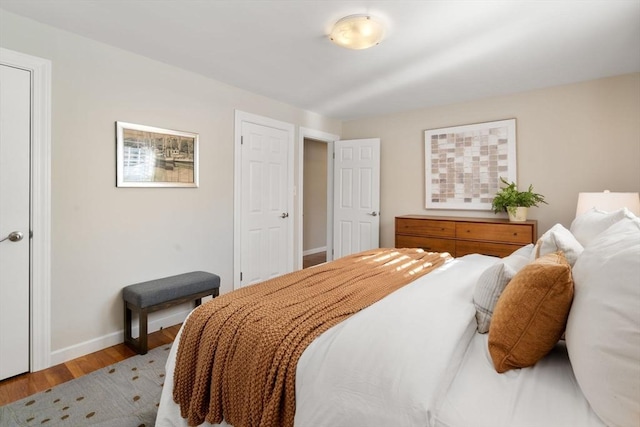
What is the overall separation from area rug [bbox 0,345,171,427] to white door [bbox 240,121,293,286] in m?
1.61

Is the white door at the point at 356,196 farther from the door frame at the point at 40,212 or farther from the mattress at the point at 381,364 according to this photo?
the door frame at the point at 40,212

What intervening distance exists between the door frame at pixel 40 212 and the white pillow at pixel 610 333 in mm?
2998

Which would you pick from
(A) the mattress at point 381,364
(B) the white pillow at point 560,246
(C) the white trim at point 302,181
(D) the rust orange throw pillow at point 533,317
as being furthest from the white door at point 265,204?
(D) the rust orange throw pillow at point 533,317

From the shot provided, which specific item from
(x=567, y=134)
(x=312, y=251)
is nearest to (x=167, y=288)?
(x=312, y=251)

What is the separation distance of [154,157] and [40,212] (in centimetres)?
91

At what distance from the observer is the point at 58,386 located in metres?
2.04

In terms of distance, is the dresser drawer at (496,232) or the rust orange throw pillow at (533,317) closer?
the rust orange throw pillow at (533,317)

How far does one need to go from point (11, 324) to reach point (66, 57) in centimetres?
191

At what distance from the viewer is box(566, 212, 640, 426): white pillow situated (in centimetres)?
73

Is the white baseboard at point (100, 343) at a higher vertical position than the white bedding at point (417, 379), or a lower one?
lower

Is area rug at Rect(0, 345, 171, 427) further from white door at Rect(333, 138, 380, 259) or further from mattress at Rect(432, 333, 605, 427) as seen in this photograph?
white door at Rect(333, 138, 380, 259)

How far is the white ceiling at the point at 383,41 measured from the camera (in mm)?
2041

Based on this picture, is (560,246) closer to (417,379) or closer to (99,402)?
(417,379)

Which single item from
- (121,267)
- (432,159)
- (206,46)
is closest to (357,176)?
(432,159)
